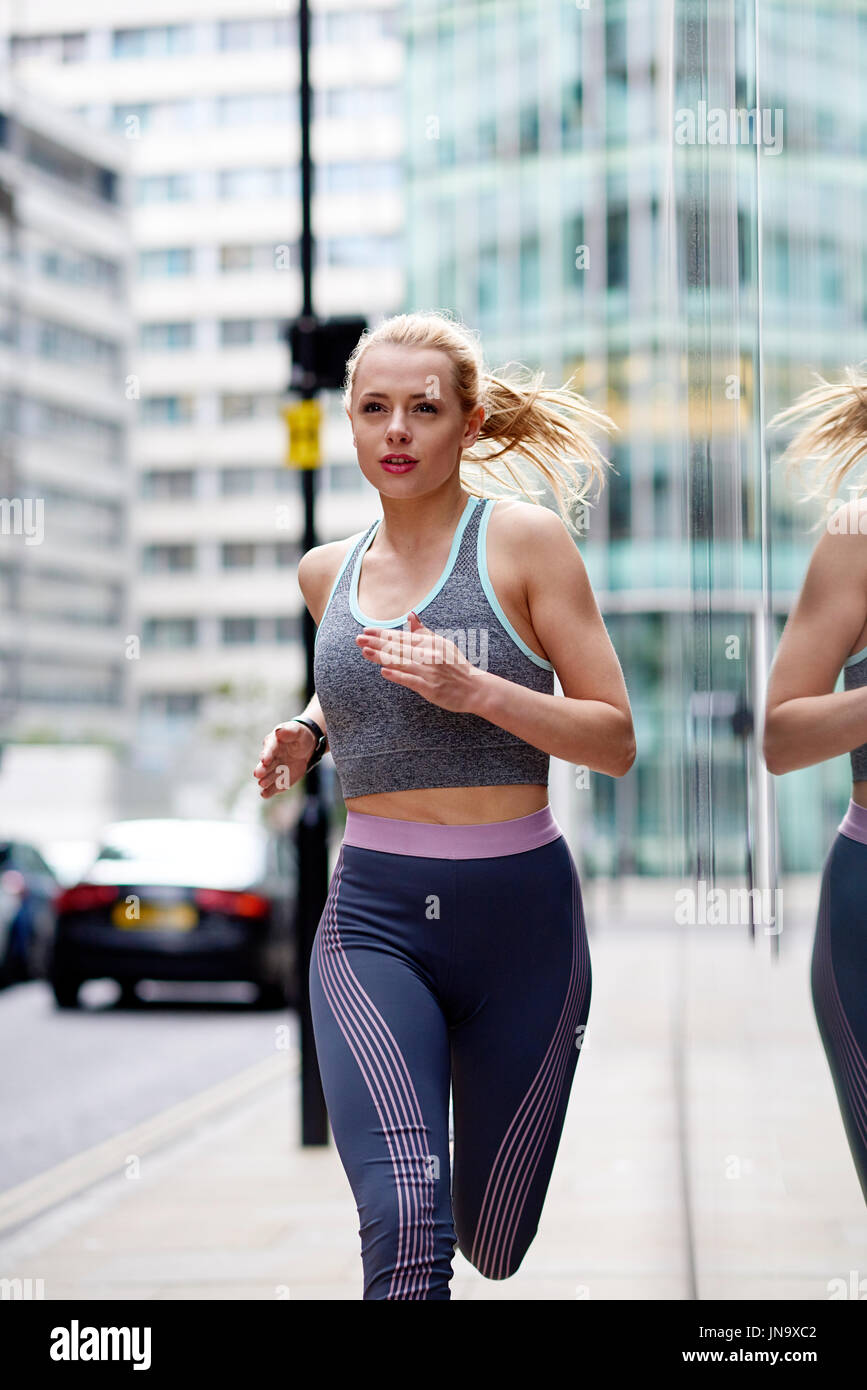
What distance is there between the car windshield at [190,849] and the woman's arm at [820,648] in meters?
8.24

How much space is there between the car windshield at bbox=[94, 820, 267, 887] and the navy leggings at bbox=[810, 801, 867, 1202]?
8.15m

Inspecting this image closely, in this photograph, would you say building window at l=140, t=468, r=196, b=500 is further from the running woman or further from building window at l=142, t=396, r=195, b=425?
the running woman

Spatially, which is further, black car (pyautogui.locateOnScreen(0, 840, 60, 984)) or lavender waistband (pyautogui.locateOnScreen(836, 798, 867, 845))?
black car (pyautogui.locateOnScreen(0, 840, 60, 984))

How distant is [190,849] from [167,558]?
5310 cm

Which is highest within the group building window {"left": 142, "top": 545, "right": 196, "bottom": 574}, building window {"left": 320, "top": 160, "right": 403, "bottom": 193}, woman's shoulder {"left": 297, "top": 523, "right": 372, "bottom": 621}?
building window {"left": 320, "top": 160, "right": 403, "bottom": 193}

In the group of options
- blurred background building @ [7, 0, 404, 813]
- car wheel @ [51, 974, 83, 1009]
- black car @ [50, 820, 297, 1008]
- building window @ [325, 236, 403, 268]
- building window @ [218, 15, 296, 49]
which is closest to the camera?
black car @ [50, 820, 297, 1008]

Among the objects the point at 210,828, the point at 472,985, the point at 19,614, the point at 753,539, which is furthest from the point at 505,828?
the point at 19,614

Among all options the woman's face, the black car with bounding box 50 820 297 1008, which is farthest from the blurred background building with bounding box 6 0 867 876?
the black car with bounding box 50 820 297 1008

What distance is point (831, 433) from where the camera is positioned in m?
2.34

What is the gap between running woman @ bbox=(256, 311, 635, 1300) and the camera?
2301 mm

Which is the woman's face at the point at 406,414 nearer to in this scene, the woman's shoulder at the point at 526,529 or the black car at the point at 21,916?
the woman's shoulder at the point at 526,529

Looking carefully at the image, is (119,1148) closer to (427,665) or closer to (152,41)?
(427,665)
